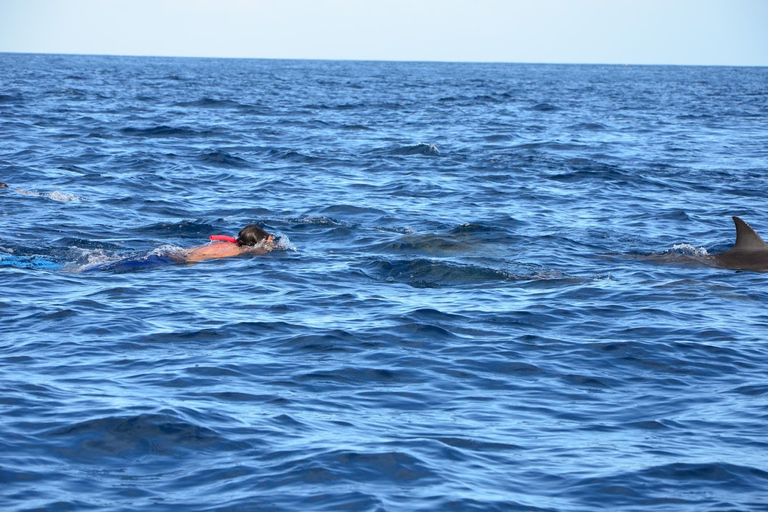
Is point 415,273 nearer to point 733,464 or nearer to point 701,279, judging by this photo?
point 701,279

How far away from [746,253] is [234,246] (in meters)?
7.96

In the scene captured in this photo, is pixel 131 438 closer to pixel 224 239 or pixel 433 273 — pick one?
pixel 433 273

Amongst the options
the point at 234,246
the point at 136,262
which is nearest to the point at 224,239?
the point at 234,246

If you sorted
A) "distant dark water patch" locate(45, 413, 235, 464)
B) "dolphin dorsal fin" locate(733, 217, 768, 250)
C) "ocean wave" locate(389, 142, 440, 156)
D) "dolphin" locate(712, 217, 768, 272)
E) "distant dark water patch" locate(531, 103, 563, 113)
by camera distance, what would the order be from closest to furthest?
1. "distant dark water patch" locate(45, 413, 235, 464)
2. "dolphin" locate(712, 217, 768, 272)
3. "dolphin dorsal fin" locate(733, 217, 768, 250)
4. "ocean wave" locate(389, 142, 440, 156)
5. "distant dark water patch" locate(531, 103, 563, 113)

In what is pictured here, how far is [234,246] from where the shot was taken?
49.3 feet

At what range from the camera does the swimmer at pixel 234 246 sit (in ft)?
48.7

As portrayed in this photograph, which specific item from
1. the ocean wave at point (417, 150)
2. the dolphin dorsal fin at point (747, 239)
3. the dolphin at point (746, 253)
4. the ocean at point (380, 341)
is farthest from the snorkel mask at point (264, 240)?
the ocean wave at point (417, 150)

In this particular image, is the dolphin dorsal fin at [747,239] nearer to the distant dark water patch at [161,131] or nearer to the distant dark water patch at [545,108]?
the distant dark water patch at [161,131]

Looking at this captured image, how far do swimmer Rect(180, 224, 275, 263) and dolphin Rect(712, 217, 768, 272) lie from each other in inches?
283

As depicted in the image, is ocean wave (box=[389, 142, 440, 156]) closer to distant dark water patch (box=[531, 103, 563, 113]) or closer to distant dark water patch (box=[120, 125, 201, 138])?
distant dark water patch (box=[120, 125, 201, 138])

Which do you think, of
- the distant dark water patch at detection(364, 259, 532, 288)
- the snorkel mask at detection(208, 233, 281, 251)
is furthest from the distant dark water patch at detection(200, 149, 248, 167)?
the distant dark water patch at detection(364, 259, 532, 288)

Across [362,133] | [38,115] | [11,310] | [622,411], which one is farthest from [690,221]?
[38,115]

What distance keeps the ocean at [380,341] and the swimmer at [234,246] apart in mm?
317

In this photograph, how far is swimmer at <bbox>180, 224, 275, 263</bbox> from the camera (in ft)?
48.7
